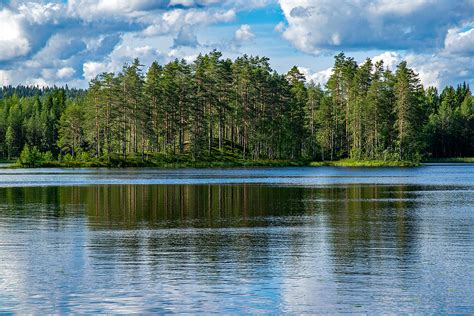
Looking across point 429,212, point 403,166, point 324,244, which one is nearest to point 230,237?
point 324,244

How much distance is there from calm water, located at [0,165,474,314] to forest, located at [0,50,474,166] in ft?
308

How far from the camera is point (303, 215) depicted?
4756 cm

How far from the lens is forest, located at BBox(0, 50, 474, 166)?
15125 centimetres

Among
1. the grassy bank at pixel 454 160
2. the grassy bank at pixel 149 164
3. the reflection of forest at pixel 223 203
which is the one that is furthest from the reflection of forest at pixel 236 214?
the grassy bank at pixel 454 160

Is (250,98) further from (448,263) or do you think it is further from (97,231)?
(448,263)

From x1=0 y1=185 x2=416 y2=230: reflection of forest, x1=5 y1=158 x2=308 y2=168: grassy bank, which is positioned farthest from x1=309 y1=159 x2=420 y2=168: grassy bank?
x1=0 y1=185 x2=416 y2=230: reflection of forest

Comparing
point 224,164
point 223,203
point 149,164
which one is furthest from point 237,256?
point 224,164

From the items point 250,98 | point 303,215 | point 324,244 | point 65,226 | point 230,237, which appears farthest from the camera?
point 250,98

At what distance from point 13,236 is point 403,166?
12532cm

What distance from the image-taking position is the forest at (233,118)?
151 metres

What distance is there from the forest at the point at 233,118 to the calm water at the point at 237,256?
308 feet

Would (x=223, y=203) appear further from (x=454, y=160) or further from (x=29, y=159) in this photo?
(x=454, y=160)

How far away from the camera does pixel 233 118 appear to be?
159625 millimetres

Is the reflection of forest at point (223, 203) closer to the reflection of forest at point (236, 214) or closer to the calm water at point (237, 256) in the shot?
the reflection of forest at point (236, 214)
